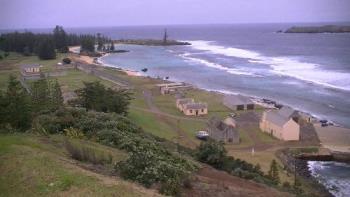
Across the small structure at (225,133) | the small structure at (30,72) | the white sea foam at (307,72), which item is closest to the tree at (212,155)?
the small structure at (225,133)

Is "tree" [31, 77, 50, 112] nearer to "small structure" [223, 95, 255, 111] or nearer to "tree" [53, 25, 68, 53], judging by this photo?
"small structure" [223, 95, 255, 111]

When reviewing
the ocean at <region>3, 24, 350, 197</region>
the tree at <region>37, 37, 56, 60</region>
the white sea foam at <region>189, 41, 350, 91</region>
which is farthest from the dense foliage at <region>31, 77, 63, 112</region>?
the tree at <region>37, 37, 56, 60</region>

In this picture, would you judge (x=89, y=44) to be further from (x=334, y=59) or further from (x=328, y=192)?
(x=328, y=192)

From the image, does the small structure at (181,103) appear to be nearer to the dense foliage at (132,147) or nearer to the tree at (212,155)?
the dense foliage at (132,147)

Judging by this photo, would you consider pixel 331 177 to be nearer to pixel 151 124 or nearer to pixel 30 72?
pixel 151 124

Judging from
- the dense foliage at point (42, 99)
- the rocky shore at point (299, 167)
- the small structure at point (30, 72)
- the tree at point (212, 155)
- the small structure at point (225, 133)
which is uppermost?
the dense foliage at point (42, 99)
